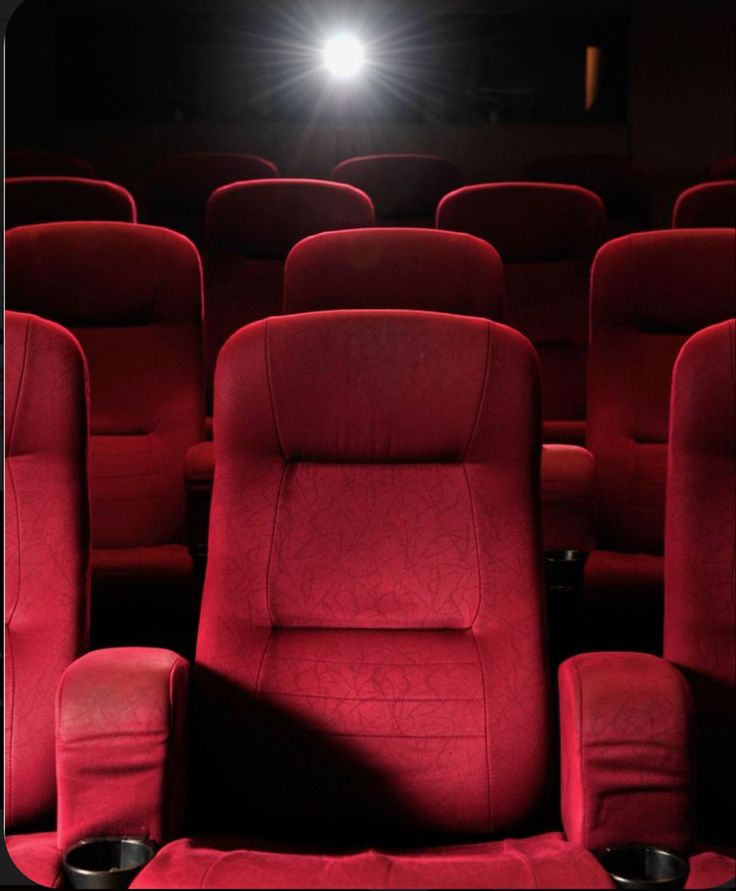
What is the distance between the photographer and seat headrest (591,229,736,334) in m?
1.93

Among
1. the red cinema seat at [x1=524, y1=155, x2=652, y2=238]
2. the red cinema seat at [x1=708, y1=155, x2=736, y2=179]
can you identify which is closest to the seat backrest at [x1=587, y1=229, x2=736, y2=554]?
the red cinema seat at [x1=524, y1=155, x2=652, y2=238]

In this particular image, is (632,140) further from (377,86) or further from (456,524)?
(456,524)

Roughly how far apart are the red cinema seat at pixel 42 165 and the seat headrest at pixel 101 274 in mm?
2130

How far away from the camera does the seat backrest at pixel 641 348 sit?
6.32 feet

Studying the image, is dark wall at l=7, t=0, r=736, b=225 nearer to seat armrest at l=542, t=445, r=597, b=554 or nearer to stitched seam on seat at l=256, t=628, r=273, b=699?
seat armrest at l=542, t=445, r=597, b=554

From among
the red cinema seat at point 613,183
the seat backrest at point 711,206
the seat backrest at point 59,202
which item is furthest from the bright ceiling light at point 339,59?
the seat backrest at point 59,202

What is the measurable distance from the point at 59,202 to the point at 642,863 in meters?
2.18

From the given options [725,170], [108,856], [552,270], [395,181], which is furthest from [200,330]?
[725,170]

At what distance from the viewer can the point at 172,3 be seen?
530cm

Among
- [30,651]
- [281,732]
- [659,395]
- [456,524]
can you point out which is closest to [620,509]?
[659,395]

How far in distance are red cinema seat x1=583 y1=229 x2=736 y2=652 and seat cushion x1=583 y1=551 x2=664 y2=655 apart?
2 centimetres

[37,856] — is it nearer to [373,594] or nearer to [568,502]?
[373,594]

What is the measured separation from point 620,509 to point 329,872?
3.49ft

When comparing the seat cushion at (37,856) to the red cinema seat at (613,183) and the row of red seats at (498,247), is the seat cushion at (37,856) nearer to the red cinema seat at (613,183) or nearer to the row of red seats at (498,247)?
the row of red seats at (498,247)
